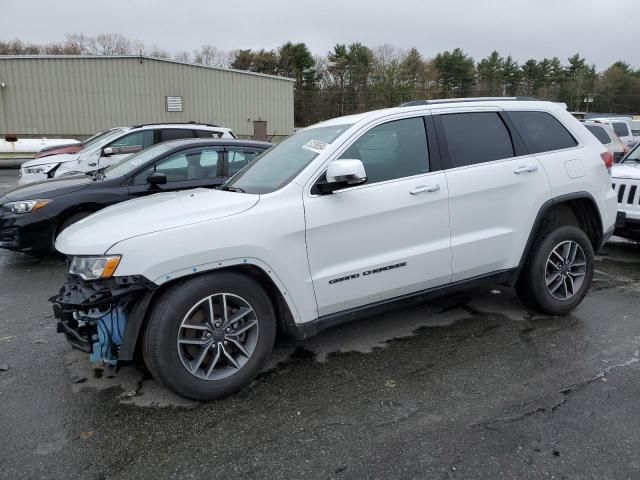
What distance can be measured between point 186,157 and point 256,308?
414cm

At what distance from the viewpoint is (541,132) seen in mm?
4484

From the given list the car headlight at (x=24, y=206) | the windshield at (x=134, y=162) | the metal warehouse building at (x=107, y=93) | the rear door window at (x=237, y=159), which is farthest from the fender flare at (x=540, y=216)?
the metal warehouse building at (x=107, y=93)

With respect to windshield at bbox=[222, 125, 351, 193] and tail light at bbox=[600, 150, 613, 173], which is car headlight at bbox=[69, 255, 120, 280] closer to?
windshield at bbox=[222, 125, 351, 193]

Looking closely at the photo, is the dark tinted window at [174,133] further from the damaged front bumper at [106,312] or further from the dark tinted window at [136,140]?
the damaged front bumper at [106,312]

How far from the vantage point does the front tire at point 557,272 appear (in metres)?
4.38

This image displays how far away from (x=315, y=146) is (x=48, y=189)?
4.26 meters

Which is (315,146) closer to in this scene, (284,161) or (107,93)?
(284,161)

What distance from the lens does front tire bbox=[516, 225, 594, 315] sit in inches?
173

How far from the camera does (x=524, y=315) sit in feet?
15.3

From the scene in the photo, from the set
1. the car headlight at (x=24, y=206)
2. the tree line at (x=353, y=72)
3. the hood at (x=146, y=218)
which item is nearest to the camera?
the hood at (x=146, y=218)

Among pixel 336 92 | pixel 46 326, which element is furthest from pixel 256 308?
pixel 336 92

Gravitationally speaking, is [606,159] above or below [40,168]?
above

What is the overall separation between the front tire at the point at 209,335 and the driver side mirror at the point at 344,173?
0.85m

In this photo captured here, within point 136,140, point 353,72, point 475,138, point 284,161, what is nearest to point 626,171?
point 475,138
